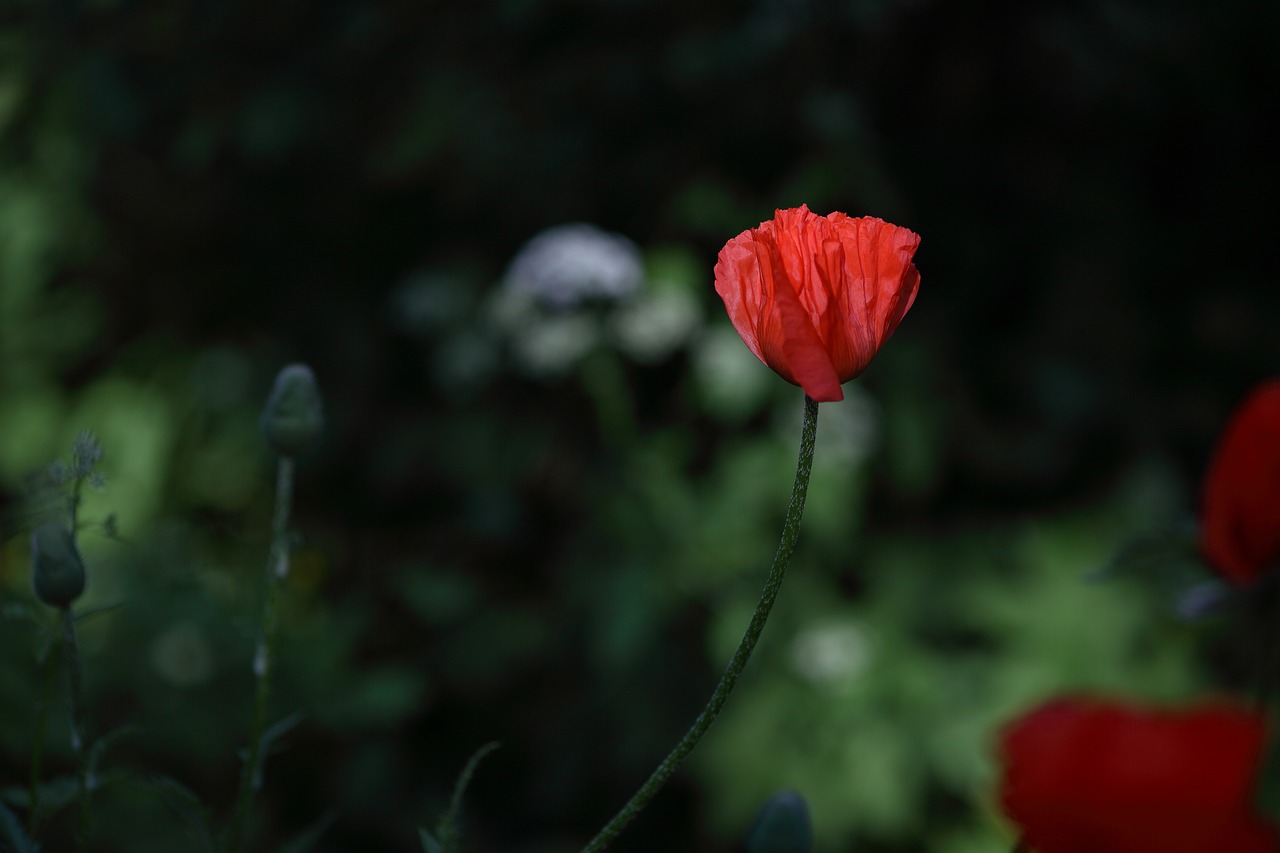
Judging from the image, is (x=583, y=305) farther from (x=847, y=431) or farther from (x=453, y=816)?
(x=453, y=816)

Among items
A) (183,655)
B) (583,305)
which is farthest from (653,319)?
(183,655)

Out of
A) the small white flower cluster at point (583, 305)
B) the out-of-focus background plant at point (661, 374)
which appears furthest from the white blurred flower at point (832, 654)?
the small white flower cluster at point (583, 305)

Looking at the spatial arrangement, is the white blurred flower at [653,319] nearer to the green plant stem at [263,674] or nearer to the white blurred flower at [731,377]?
Result: the white blurred flower at [731,377]

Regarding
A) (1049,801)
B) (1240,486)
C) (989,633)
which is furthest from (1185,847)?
(989,633)

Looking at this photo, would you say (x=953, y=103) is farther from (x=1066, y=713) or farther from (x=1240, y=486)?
(x=1066, y=713)

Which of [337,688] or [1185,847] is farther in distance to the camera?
[337,688]

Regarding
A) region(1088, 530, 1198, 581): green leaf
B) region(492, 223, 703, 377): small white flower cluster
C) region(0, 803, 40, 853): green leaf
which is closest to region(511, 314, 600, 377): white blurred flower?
region(492, 223, 703, 377): small white flower cluster
